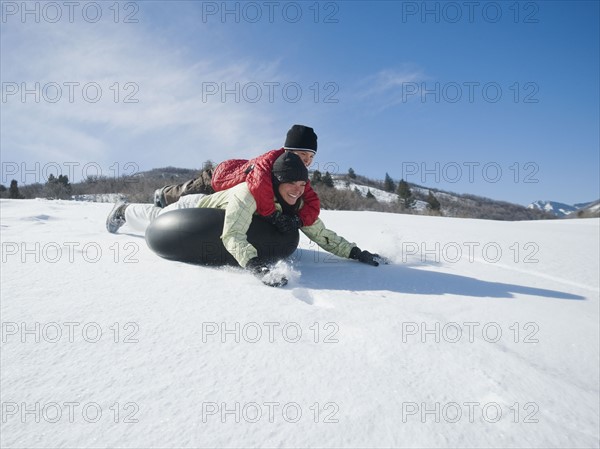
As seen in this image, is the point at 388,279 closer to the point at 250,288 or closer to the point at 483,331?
the point at 483,331

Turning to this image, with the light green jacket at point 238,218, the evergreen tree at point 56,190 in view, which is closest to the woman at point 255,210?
the light green jacket at point 238,218

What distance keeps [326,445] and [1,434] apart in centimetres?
78

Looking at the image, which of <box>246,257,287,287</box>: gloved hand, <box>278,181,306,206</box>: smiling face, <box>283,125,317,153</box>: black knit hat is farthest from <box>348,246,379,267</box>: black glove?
<box>283,125,317,153</box>: black knit hat

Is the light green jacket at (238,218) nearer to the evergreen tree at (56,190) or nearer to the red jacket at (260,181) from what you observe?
the red jacket at (260,181)

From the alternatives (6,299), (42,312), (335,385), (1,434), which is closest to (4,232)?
(6,299)

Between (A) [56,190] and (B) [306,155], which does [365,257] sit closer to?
(B) [306,155]

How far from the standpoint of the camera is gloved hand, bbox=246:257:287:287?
2141mm

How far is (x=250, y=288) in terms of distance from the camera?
202cm

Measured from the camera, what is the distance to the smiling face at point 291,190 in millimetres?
2785

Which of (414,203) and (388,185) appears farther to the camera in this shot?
(388,185)

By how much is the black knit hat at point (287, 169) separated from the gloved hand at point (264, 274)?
0.73 metres

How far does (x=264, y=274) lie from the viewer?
7.38ft

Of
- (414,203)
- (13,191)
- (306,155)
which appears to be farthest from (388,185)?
(306,155)

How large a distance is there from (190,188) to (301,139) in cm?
132
